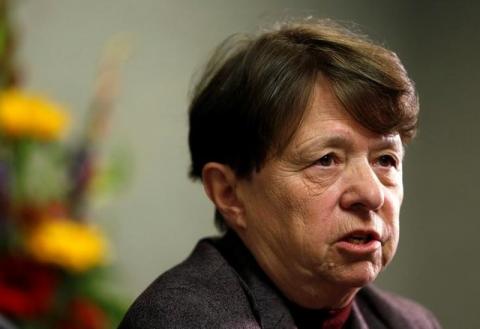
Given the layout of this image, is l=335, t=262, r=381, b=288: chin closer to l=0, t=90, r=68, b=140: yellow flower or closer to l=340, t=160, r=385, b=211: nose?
l=340, t=160, r=385, b=211: nose

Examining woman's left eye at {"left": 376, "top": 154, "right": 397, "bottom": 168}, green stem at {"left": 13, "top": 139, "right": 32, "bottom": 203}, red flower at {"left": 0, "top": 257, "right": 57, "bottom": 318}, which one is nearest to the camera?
woman's left eye at {"left": 376, "top": 154, "right": 397, "bottom": 168}

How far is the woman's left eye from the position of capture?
114 cm

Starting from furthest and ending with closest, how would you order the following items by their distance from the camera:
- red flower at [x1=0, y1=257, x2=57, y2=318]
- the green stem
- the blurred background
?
1. the blurred background
2. the green stem
3. red flower at [x1=0, y1=257, x2=57, y2=318]

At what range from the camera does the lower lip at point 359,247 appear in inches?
42.1

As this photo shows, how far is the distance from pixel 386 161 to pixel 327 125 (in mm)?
140

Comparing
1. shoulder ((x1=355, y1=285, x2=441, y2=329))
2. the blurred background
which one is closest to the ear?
shoulder ((x1=355, y1=285, x2=441, y2=329))

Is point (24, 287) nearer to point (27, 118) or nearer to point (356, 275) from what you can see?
point (27, 118)

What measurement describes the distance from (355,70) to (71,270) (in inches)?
39.4

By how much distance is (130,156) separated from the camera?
7.22ft

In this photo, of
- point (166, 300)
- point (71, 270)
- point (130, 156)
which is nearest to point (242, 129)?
point (166, 300)

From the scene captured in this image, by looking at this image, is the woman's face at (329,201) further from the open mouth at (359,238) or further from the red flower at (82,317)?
the red flower at (82,317)

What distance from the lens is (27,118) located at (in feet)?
5.65

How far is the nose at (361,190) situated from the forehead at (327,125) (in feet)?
0.16

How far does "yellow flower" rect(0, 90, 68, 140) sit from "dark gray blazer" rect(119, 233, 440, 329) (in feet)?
2.33
